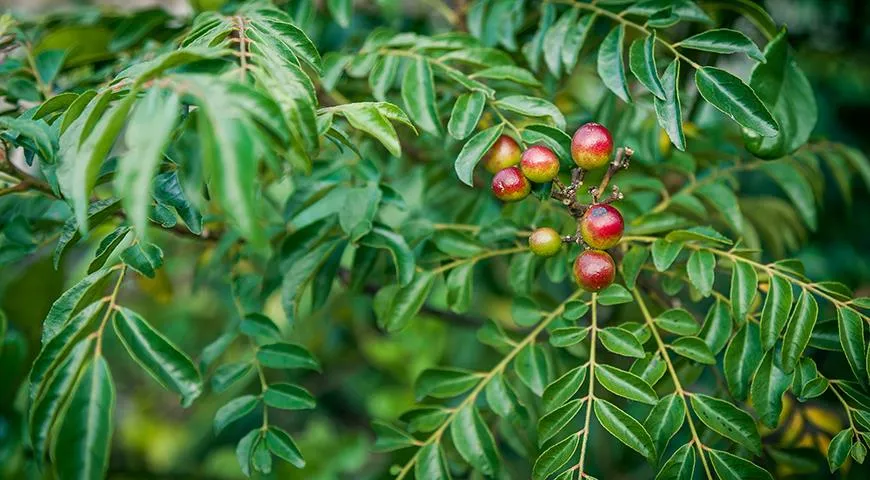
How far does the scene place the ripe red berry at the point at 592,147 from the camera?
659 mm

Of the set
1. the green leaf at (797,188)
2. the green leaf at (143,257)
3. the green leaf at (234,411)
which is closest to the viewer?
the green leaf at (143,257)

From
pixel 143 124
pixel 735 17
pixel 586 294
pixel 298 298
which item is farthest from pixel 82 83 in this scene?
pixel 735 17

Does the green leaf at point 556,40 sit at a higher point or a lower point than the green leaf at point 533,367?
higher

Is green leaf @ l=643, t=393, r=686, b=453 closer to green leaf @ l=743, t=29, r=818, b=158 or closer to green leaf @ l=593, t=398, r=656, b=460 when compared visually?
green leaf @ l=593, t=398, r=656, b=460

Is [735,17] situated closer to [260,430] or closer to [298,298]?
[298,298]

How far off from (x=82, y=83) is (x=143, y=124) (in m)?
0.52

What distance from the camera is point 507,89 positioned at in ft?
3.03

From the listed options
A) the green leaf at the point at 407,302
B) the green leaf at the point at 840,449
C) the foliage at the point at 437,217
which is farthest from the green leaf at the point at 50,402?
the green leaf at the point at 840,449

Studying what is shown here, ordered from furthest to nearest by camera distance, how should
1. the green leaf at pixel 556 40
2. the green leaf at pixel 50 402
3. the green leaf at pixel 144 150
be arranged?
1. the green leaf at pixel 556 40
2. the green leaf at pixel 50 402
3. the green leaf at pixel 144 150

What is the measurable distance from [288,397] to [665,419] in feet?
1.24

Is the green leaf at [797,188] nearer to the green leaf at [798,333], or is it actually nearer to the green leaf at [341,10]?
→ the green leaf at [798,333]

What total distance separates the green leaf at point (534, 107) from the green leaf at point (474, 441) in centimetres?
31

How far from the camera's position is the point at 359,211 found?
773 mm

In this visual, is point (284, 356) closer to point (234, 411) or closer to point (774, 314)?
point (234, 411)
